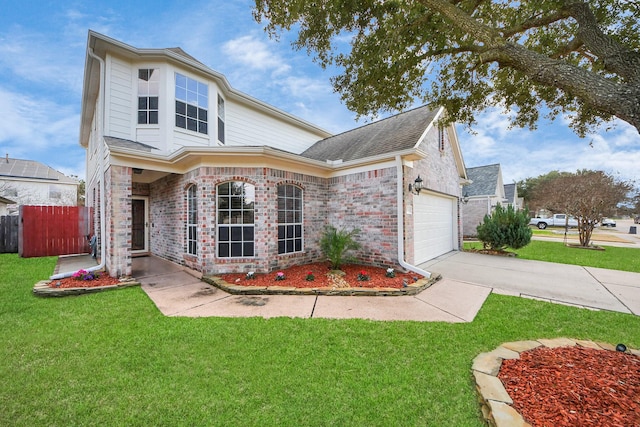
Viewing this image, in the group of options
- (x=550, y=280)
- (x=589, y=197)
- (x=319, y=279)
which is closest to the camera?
(x=319, y=279)

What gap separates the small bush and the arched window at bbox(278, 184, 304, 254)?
8.30 meters

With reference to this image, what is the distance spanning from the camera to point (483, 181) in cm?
1914

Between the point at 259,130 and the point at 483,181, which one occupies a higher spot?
the point at 259,130

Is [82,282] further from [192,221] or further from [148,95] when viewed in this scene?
[148,95]

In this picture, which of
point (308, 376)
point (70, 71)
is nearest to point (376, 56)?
point (308, 376)

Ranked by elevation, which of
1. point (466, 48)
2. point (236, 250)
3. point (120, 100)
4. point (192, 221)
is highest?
point (120, 100)

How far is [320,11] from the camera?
4.73m

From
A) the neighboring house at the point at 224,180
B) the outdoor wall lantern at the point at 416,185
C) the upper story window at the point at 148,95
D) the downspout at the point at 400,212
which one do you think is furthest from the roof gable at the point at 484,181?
the upper story window at the point at 148,95

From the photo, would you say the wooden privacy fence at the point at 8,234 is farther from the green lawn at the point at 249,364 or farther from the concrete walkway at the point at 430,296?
the green lawn at the point at 249,364

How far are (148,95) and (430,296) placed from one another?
966 centimetres

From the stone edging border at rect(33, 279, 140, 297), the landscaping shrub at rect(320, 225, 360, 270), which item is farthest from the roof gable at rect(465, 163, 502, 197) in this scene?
the stone edging border at rect(33, 279, 140, 297)

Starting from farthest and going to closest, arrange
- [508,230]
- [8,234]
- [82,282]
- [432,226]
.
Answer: [8,234]
[508,230]
[432,226]
[82,282]

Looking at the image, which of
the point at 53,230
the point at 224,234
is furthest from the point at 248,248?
the point at 53,230

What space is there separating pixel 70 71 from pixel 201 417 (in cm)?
1732
